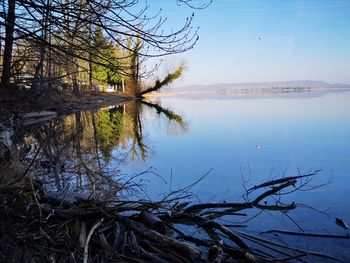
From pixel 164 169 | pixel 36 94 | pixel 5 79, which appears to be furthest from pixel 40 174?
pixel 36 94

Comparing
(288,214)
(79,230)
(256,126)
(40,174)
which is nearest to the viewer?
(79,230)

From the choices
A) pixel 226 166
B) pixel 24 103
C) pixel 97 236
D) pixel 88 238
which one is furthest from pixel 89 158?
pixel 24 103

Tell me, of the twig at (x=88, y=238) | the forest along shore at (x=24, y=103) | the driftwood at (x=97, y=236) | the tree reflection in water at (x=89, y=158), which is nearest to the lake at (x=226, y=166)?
the tree reflection in water at (x=89, y=158)

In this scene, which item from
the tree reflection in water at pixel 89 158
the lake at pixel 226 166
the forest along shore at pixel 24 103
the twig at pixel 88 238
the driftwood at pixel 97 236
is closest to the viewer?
the twig at pixel 88 238

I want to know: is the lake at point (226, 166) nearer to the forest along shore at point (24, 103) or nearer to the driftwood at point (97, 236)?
the driftwood at point (97, 236)

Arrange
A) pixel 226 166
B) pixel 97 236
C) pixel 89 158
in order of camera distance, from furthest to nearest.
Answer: pixel 89 158 < pixel 226 166 < pixel 97 236

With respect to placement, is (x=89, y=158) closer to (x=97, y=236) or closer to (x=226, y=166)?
(x=226, y=166)

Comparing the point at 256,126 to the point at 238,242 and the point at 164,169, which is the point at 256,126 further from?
the point at 238,242

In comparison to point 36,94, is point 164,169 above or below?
below

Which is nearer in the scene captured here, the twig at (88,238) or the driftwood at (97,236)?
the twig at (88,238)

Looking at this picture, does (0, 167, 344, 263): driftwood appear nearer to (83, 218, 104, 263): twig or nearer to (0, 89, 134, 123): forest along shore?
(83, 218, 104, 263): twig

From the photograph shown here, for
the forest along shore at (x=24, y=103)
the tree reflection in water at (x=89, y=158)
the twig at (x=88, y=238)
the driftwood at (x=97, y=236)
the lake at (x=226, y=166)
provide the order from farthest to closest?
the forest along shore at (x=24, y=103) → the tree reflection in water at (x=89, y=158) → the lake at (x=226, y=166) → the driftwood at (x=97, y=236) → the twig at (x=88, y=238)

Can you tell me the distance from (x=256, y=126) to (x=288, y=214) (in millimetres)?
9028

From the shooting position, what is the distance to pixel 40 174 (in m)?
5.02
